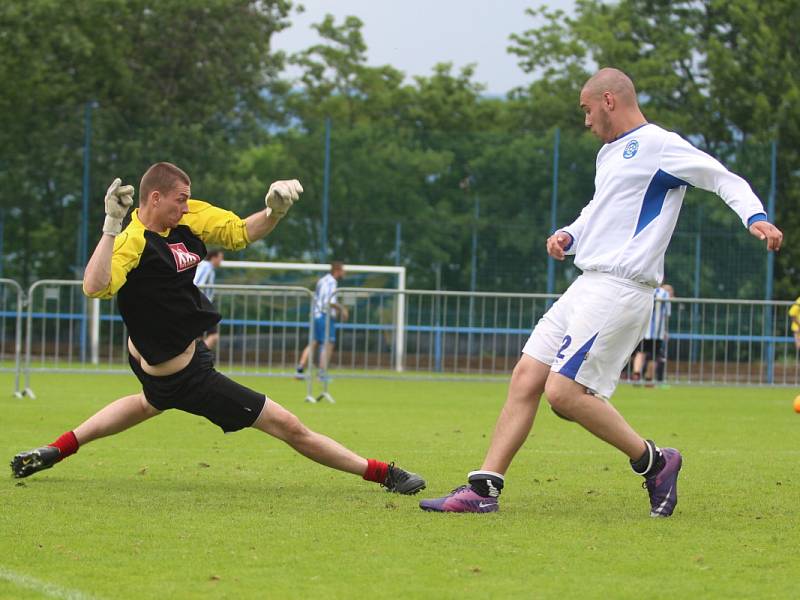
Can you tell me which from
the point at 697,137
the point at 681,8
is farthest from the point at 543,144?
the point at 681,8

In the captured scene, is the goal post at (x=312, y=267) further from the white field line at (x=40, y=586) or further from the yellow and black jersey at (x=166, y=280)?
the white field line at (x=40, y=586)

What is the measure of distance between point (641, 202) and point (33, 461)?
355 cm

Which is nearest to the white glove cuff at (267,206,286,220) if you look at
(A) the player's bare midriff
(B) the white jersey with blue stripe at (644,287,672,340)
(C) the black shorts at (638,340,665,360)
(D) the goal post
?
(A) the player's bare midriff

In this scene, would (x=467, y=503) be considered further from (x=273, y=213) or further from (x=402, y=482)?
(x=273, y=213)

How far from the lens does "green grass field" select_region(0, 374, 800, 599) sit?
15.7 feet

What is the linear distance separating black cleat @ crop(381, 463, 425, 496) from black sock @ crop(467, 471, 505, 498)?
0.72 m

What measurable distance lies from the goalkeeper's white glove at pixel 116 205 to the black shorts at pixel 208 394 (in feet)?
3.14

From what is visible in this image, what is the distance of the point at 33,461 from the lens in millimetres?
7504

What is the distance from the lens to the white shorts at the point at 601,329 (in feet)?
20.9

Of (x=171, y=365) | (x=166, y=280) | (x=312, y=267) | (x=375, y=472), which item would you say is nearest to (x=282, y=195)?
(x=166, y=280)

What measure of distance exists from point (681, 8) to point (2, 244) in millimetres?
22624

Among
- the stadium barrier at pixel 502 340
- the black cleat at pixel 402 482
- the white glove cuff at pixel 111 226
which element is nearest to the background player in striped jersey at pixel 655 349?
the stadium barrier at pixel 502 340

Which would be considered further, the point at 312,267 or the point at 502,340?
the point at 312,267

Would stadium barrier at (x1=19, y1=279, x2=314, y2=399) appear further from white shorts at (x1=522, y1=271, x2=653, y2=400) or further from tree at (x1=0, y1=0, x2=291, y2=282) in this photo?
white shorts at (x1=522, y1=271, x2=653, y2=400)
